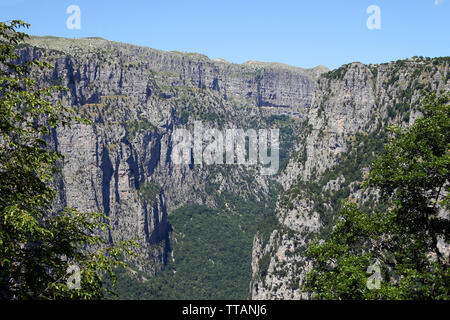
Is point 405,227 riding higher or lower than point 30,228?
lower

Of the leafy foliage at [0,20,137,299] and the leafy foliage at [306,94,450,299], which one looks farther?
the leafy foliage at [306,94,450,299]

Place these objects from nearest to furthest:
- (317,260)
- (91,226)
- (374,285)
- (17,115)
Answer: (17,115)
(91,226)
(374,285)
(317,260)

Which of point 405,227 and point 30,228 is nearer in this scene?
point 30,228

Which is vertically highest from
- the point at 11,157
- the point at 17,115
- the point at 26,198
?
the point at 17,115

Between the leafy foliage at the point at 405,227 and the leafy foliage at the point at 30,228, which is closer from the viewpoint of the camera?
the leafy foliage at the point at 30,228
